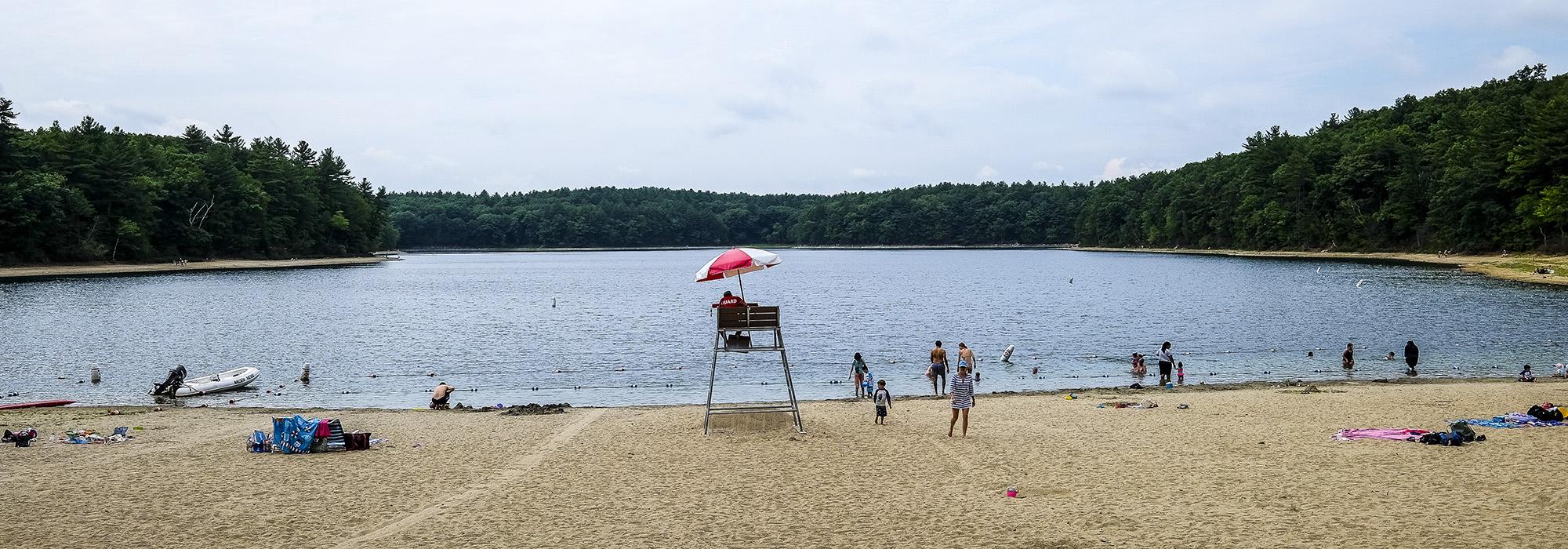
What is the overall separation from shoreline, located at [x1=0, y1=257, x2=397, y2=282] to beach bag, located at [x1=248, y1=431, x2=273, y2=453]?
87.8 meters

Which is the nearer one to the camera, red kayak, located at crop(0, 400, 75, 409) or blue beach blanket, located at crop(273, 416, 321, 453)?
blue beach blanket, located at crop(273, 416, 321, 453)

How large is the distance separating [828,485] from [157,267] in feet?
384

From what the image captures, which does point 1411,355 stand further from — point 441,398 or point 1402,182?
point 1402,182

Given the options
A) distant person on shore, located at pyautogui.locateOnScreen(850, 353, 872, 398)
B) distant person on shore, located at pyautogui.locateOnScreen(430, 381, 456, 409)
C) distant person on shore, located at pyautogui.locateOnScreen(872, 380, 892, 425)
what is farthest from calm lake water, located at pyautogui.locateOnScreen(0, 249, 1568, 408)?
distant person on shore, located at pyautogui.locateOnScreen(872, 380, 892, 425)

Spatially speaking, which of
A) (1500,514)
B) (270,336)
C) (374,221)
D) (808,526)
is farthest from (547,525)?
(374,221)

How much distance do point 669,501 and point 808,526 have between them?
2.37 metres

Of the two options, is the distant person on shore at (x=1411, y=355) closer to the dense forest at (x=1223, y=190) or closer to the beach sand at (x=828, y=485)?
the beach sand at (x=828, y=485)

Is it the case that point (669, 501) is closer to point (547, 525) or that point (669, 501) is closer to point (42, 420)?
point (547, 525)

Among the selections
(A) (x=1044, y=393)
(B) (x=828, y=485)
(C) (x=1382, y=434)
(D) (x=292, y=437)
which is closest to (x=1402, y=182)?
(A) (x=1044, y=393)

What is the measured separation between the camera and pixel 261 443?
1819 centimetres

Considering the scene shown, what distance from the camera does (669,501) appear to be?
14.1m

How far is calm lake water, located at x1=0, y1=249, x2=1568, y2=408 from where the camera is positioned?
32781 millimetres

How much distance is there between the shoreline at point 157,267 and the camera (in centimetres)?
9000

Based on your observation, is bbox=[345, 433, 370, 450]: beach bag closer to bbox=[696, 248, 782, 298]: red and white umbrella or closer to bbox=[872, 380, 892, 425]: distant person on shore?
bbox=[696, 248, 782, 298]: red and white umbrella
